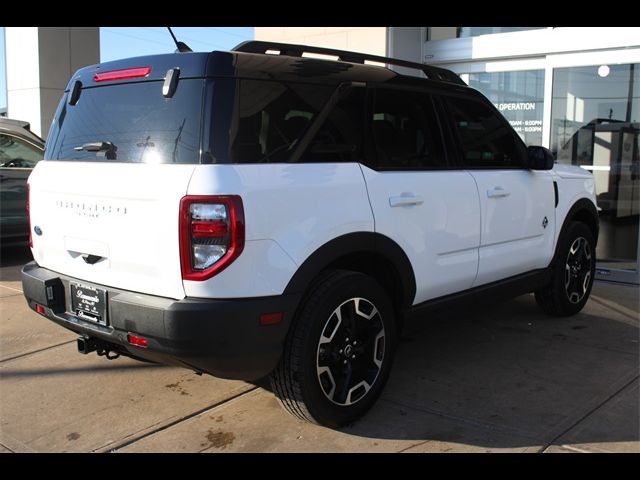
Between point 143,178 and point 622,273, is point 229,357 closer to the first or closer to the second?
point 143,178

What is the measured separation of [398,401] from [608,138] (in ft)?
16.2

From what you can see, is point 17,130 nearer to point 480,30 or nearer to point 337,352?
point 480,30

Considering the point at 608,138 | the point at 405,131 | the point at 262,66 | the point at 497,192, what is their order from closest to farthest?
1. the point at 262,66
2. the point at 405,131
3. the point at 497,192
4. the point at 608,138

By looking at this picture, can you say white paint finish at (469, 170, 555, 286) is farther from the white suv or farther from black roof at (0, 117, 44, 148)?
black roof at (0, 117, 44, 148)

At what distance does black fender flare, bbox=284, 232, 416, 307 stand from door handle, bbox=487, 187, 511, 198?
96 cm

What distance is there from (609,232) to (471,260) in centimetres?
404

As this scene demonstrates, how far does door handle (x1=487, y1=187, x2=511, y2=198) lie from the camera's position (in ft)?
14.3

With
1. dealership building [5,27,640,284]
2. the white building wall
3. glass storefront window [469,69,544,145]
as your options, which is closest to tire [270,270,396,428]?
dealership building [5,27,640,284]

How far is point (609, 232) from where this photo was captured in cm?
751

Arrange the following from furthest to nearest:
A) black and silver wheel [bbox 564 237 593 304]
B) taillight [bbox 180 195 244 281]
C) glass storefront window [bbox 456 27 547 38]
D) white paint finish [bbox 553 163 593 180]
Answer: glass storefront window [bbox 456 27 547 38] → black and silver wheel [bbox 564 237 593 304] → white paint finish [bbox 553 163 593 180] → taillight [bbox 180 195 244 281]

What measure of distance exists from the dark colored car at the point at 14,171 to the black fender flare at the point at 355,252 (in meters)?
5.97

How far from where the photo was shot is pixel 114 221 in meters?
3.18

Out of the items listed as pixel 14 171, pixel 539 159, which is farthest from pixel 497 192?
pixel 14 171

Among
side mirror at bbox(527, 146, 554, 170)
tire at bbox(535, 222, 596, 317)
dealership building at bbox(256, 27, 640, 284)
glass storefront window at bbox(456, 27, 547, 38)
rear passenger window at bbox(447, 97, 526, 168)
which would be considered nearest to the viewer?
rear passenger window at bbox(447, 97, 526, 168)
